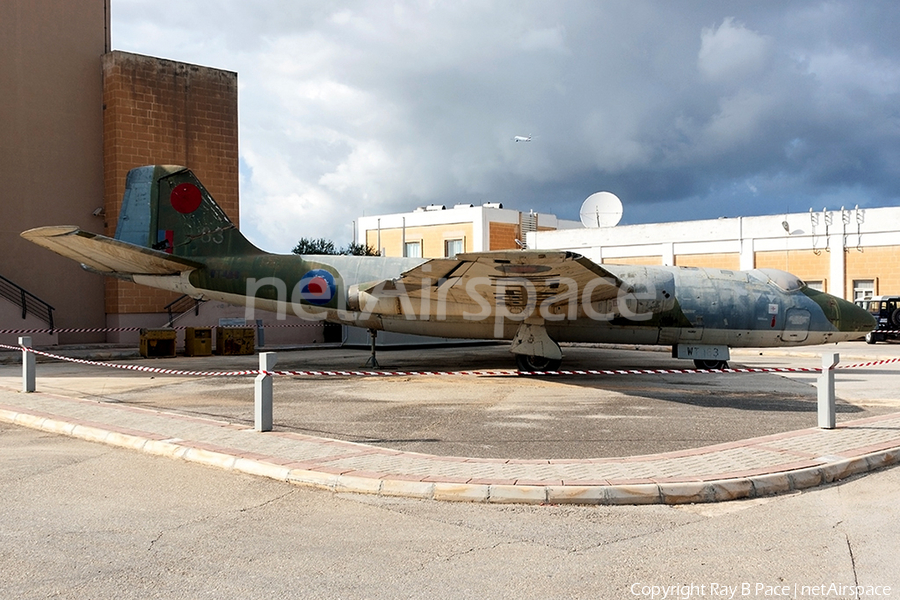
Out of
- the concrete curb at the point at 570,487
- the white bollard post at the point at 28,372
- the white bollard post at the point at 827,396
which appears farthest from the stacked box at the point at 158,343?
the white bollard post at the point at 827,396

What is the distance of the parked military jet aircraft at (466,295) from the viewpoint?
16.2 metres

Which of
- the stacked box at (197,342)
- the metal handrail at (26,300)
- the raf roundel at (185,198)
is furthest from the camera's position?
the metal handrail at (26,300)

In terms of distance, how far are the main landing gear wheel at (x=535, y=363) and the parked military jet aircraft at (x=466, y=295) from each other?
0.09 feet

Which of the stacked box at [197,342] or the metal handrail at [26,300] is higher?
the metal handrail at [26,300]

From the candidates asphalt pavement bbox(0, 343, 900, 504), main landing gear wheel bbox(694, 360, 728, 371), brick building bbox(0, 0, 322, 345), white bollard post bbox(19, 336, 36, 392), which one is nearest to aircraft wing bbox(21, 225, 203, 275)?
white bollard post bbox(19, 336, 36, 392)

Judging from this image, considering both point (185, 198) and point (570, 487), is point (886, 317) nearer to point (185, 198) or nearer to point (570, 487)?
point (185, 198)

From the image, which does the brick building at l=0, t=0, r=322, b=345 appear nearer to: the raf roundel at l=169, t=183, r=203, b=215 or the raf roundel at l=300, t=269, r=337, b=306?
the raf roundel at l=169, t=183, r=203, b=215

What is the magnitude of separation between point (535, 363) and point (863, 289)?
26.2 metres

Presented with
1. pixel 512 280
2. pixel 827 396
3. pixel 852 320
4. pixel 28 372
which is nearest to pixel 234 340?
pixel 28 372

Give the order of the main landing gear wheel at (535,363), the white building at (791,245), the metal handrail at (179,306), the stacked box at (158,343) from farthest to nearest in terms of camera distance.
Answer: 1. the white building at (791,245)
2. the metal handrail at (179,306)
3. the stacked box at (158,343)
4. the main landing gear wheel at (535,363)

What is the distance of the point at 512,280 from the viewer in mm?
14289

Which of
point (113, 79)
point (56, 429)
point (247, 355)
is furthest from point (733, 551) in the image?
point (113, 79)

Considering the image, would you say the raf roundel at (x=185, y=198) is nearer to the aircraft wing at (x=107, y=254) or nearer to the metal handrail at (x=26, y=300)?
the aircraft wing at (x=107, y=254)

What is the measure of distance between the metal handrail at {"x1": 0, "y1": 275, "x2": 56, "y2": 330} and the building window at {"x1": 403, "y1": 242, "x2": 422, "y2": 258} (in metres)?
25.6
